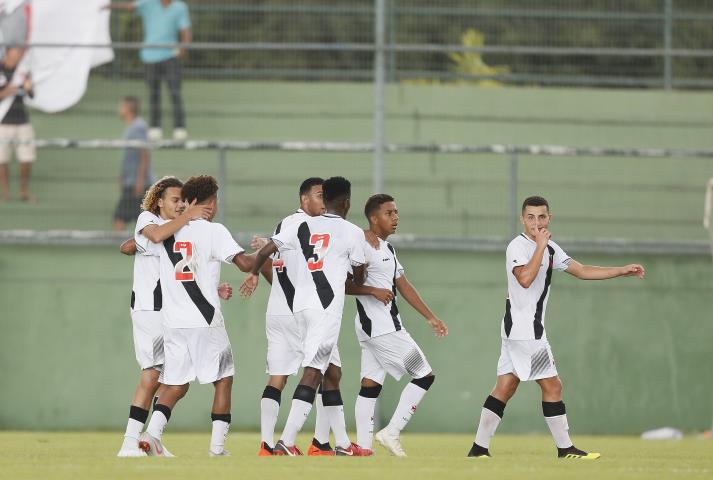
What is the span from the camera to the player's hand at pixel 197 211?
9.95 metres

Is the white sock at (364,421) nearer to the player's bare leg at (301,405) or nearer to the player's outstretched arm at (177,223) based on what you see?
the player's bare leg at (301,405)

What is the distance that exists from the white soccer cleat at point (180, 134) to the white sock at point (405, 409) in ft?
19.5

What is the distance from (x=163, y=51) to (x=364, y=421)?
6.52 meters

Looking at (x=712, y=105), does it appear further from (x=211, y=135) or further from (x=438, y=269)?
(x=211, y=135)

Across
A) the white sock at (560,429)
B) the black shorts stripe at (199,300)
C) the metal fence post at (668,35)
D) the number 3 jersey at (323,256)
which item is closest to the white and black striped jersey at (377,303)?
the number 3 jersey at (323,256)

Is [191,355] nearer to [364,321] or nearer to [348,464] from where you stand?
[348,464]

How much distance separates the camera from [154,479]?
8.00 metres

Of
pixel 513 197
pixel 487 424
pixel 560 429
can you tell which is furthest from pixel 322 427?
pixel 513 197

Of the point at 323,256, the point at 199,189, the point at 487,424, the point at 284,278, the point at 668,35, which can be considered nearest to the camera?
the point at 199,189

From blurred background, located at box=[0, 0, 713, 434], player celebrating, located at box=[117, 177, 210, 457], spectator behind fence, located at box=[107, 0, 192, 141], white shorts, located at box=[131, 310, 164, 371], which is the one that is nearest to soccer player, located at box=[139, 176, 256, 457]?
player celebrating, located at box=[117, 177, 210, 457]

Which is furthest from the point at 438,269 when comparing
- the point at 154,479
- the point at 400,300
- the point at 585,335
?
the point at 154,479

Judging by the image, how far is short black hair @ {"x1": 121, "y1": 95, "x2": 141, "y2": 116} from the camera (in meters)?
15.9

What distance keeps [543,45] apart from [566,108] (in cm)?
111

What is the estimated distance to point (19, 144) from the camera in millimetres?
15391
